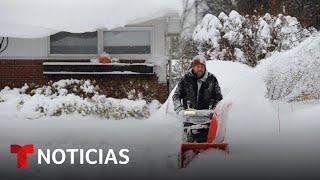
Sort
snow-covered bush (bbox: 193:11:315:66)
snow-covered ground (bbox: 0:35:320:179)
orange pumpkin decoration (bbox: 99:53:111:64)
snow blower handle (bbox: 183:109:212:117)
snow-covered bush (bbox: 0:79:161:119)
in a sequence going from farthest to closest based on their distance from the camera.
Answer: snow-covered bush (bbox: 193:11:315:66) < orange pumpkin decoration (bbox: 99:53:111:64) < snow-covered bush (bbox: 0:79:161:119) < snow blower handle (bbox: 183:109:212:117) < snow-covered ground (bbox: 0:35:320:179)

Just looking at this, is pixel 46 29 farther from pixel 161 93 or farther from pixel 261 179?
pixel 261 179

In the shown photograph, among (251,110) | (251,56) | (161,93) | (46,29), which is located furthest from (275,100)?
(251,56)

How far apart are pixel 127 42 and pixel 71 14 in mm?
1565

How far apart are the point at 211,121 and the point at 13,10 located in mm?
8650

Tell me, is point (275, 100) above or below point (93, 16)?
below

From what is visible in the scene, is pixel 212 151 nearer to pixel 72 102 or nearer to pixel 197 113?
pixel 197 113

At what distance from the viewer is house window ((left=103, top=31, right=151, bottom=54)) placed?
15.1 meters

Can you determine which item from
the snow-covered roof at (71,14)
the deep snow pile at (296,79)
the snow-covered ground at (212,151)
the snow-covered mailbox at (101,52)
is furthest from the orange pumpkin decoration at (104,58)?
the snow-covered ground at (212,151)

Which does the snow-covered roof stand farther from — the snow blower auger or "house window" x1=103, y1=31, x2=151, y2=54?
the snow blower auger

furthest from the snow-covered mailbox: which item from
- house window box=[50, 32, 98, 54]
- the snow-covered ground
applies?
the snow-covered ground

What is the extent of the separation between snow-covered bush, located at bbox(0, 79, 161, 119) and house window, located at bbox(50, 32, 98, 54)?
0.86m

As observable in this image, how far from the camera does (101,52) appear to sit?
15.1m

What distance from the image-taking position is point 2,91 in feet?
48.2

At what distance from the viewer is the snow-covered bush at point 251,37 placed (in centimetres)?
2011
